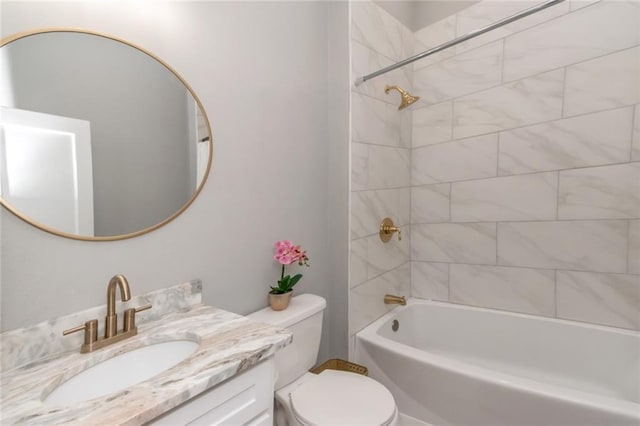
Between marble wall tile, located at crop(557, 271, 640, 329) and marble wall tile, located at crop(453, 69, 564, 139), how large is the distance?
910 millimetres

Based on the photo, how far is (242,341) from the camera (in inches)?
33.8

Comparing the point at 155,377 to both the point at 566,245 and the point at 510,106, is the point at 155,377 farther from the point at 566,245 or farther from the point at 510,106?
the point at 510,106

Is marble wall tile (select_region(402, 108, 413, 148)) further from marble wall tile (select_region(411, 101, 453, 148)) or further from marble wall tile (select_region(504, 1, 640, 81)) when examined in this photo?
marble wall tile (select_region(504, 1, 640, 81))

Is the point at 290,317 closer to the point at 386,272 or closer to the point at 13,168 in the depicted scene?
the point at 386,272

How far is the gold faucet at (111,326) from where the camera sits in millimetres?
870

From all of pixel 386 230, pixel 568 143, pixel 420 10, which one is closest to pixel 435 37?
pixel 420 10

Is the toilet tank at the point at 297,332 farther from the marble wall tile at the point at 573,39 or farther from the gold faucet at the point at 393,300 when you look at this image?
the marble wall tile at the point at 573,39

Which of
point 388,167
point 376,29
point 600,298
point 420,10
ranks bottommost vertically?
point 600,298

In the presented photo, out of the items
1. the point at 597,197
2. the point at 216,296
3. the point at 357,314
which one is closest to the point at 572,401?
the point at 357,314

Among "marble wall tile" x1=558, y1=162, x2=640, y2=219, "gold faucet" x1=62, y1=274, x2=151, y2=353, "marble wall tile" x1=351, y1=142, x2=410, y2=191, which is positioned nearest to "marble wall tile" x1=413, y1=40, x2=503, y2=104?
"marble wall tile" x1=351, y1=142, x2=410, y2=191

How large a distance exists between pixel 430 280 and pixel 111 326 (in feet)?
6.26

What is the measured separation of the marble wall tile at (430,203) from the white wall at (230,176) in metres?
0.76

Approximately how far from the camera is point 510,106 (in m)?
1.85

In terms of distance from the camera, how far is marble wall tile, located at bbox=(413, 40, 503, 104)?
6.23 ft
